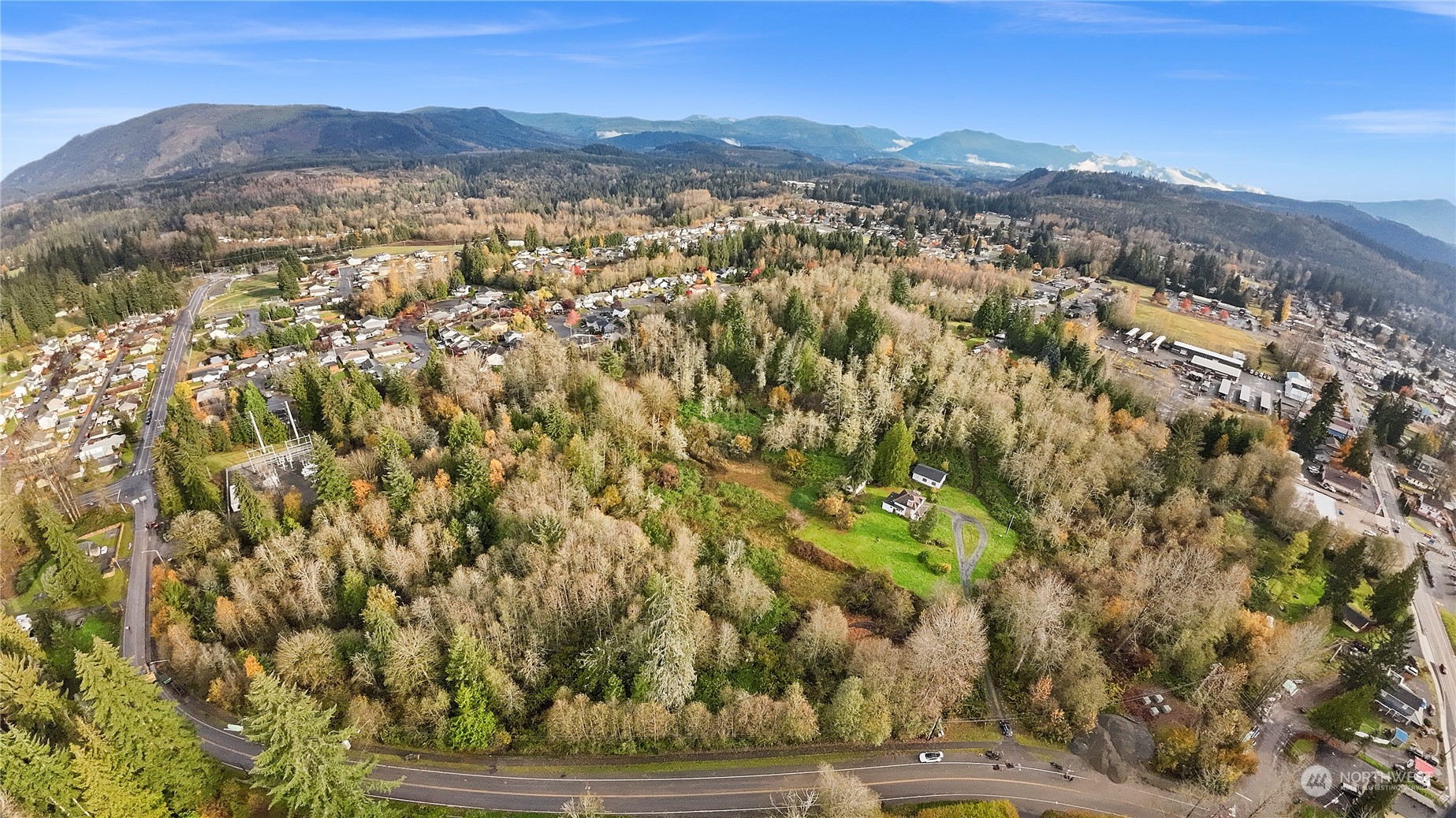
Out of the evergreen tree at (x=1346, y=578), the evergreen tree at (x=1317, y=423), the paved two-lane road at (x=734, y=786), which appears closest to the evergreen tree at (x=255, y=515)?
the paved two-lane road at (x=734, y=786)

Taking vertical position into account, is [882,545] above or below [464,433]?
below

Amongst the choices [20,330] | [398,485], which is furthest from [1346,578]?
[20,330]

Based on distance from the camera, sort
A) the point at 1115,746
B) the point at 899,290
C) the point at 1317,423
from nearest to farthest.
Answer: the point at 1115,746, the point at 1317,423, the point at 899,290

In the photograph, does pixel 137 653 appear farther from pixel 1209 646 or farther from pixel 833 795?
pixel 1209 646

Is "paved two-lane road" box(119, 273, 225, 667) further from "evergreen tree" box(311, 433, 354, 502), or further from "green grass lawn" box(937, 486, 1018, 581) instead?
"green grass lawn" box(937, 486, 1018, 581)

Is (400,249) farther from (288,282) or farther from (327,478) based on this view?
(327,478)

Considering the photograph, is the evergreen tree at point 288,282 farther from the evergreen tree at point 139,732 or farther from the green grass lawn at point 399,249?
the evergreen tree at point 139,732
